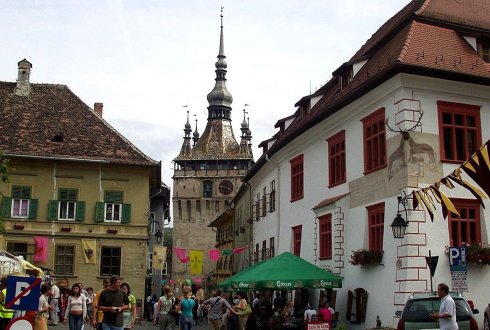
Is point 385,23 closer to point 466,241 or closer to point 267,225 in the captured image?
point 267,225

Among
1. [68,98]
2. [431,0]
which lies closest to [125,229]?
[68,98]

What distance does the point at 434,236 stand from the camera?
19031mm

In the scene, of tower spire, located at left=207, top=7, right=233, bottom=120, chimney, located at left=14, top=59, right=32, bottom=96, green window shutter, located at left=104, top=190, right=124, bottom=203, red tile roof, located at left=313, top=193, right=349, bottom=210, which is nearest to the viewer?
red tile roof, located at left=313, top=193, right=349, bottom=210

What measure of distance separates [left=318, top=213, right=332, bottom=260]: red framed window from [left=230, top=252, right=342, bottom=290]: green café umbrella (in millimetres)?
2419

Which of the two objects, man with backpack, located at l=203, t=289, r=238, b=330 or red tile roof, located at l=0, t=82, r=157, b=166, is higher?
red tile roof, located at l=0, t=82, r=157, b=166


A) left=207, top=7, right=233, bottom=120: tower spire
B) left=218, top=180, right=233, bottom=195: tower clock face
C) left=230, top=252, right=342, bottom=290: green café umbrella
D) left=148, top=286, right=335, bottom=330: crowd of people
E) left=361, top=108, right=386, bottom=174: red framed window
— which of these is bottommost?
left=148, top=286, right=335, bottom=330: crowd of people

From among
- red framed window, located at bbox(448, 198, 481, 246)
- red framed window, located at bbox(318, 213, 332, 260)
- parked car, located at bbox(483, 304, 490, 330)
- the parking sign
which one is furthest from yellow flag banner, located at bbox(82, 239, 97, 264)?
the parking sign

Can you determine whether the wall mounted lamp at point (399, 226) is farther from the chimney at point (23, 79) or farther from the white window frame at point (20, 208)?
the chimney at point (23, 79)

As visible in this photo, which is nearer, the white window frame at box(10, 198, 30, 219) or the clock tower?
the white window frame at box(10, 198, 30, 219)

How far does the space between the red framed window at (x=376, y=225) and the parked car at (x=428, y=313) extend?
6.70 metres

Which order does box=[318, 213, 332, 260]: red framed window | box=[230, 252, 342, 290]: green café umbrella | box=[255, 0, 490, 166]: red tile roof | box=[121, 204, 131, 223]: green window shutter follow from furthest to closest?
box=[121, 204, 131, 223]: green window shutter, box=[318, 213, 332, 260]: red framed window, box=[230, 252, 342, 290]: green café umbrella, box=[255, 0, 490, 166]: red tile roof

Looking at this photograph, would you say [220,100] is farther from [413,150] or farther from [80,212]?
[413,150]

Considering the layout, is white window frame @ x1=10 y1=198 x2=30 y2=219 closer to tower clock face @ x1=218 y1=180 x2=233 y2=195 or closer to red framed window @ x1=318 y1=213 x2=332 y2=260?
red framed window @ x1=318 y1=213 x2=332 y2=260

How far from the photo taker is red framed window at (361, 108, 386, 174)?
20.9 m
